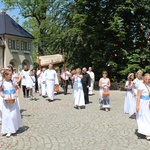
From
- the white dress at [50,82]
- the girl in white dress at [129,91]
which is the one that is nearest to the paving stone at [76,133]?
the girl in white dress at [129,91]

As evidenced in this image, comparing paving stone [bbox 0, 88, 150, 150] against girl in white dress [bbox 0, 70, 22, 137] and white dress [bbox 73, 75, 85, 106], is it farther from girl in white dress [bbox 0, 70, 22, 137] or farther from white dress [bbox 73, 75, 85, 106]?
white dress [bbox 73, 75, 85, 106]

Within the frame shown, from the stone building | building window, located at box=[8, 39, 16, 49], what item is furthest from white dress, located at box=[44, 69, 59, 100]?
building window, located at box=[8, 39, 16, 49]

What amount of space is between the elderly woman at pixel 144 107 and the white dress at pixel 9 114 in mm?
3276

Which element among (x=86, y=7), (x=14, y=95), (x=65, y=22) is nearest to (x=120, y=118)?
(x=14, y=95)

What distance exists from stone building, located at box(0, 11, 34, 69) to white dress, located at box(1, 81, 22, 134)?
4482 cm

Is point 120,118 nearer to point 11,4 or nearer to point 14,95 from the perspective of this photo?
point 14,95

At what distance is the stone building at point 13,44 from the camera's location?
175 ft

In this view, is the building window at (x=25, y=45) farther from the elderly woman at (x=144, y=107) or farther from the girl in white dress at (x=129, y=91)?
the elderly woman at (x=144, y=107)

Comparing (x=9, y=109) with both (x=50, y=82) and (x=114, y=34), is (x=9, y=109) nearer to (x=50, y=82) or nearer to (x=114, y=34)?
(x=50, y=82)

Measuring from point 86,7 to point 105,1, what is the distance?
1.61 meters

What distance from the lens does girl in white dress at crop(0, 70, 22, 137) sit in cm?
851

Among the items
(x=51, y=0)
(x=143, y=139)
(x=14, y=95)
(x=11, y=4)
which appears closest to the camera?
(x=143, y=139)

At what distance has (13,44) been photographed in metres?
55.4

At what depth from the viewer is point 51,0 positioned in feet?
110
